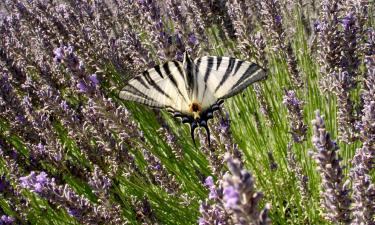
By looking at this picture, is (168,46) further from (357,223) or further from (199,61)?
(357,223)

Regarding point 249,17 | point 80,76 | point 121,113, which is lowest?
point 121,113

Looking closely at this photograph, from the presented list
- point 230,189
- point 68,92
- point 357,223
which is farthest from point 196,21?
point 230,189

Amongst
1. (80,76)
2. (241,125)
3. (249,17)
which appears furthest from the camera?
(241,125)

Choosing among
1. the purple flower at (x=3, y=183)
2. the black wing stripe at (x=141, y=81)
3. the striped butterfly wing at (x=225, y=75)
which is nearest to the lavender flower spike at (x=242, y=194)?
the striped butterfly wing at (x=225, y=75)

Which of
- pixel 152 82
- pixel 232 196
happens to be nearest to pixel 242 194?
pixel 232 196

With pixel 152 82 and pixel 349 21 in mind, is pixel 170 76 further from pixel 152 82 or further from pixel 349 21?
pixel 349 21

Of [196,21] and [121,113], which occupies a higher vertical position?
[196,21]

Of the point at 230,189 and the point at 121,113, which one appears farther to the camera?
the point at 121,113
